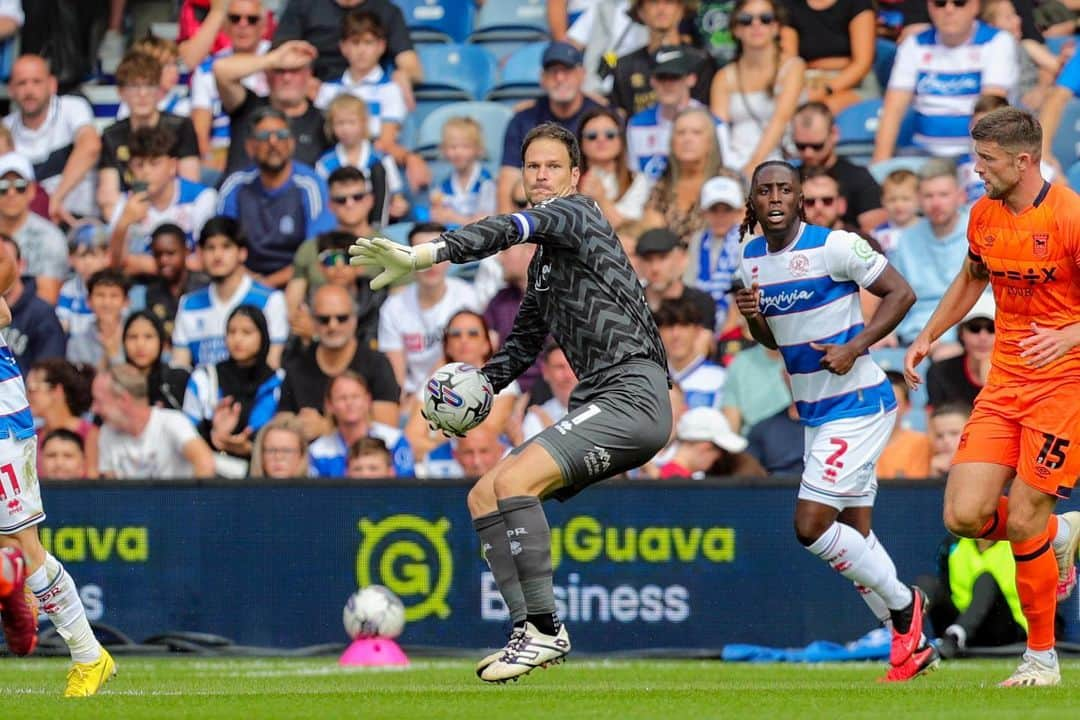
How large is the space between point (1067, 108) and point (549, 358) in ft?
16.6

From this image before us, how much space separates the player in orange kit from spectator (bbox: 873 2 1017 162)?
6.67 m

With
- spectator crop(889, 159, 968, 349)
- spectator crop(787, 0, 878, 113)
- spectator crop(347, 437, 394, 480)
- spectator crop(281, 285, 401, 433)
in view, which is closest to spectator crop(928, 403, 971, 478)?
spectator crop(889, 159, 968, 349)

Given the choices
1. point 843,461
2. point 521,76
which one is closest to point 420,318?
point 521,76

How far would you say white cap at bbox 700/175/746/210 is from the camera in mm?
14820

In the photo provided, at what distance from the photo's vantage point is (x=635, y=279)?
8891 mm

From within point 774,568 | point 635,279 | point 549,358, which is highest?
point 635,279

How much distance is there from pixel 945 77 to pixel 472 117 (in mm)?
3960

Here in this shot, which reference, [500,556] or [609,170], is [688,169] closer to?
[609,170]

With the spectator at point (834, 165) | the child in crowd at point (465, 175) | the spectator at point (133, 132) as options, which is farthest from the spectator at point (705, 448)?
the spectator at point (133, 132)

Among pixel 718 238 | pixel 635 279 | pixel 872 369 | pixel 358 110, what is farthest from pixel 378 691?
pixel 358 110

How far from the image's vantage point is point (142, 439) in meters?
14.1

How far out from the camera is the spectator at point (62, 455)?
44.9 feet

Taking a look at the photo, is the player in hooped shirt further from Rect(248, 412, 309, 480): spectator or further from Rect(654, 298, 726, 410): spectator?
Rect(248, 412, 309, 480): spectator

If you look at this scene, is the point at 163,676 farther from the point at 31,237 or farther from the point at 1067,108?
the point at 1067,108
